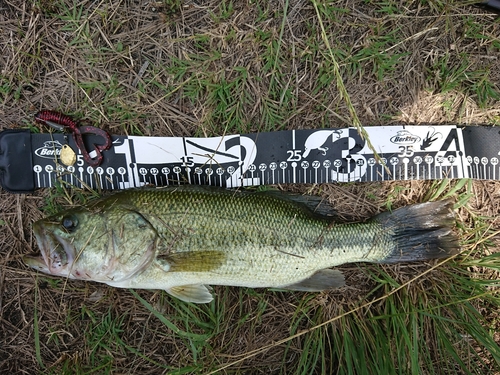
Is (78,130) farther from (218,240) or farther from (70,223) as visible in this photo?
(218,240)

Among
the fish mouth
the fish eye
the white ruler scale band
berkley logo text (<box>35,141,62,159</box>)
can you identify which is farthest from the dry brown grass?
the fish eye

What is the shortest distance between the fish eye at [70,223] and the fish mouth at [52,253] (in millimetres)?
100

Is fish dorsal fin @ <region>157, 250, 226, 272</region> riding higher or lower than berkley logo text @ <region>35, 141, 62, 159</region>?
lower

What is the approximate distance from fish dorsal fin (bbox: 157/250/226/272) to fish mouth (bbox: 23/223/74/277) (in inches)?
27.4

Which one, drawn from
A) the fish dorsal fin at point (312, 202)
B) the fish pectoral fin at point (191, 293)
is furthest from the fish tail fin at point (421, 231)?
the fish pectoral fin at point (191, 293)

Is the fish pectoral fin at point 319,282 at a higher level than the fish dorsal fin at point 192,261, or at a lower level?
lower

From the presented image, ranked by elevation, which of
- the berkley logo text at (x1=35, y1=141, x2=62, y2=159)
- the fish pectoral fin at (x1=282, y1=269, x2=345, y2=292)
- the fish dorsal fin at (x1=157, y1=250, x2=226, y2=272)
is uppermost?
the berkley logo text at (x1=35, y1=141, x2=62, y2=159)

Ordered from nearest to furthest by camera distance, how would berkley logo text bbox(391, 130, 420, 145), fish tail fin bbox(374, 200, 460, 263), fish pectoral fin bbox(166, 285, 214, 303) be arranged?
fish pectoral fin bbox(166, 285, 214, 303) → fish tail fin bbox(374, 200, 460, 263) → berkley logo text bbox(391, 130, 420, 145)

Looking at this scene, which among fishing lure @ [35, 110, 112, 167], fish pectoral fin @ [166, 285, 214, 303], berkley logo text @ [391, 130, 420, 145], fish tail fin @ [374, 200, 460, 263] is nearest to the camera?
fish pectoral fin @ [166, 285, 214, 303]

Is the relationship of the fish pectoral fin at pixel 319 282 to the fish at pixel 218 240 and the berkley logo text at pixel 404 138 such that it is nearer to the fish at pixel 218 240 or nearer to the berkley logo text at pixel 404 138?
the fish at pixel 218 240

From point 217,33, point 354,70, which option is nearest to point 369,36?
point 354,70

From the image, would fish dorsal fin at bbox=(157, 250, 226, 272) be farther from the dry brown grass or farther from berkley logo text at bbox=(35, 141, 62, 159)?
berkley logo text at bbox=(35, 141, 62, 159)

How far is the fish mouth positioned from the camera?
283cm

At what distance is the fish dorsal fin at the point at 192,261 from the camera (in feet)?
9.43
